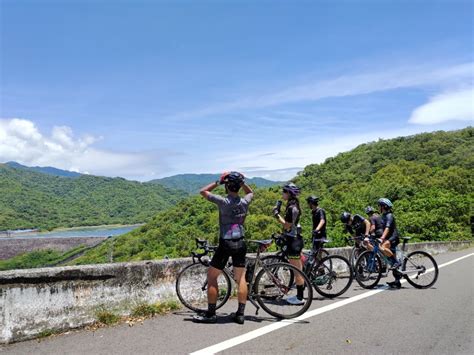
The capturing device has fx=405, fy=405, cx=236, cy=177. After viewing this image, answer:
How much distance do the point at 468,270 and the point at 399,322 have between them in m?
7.09

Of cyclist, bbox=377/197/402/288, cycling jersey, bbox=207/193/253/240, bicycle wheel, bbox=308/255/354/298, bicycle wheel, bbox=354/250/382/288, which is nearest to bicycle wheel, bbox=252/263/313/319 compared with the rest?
cycling jersey, bbox=207/193/253/240

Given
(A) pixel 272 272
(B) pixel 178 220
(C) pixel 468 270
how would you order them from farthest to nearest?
1. (B) pixel 178 220
2. (C) pixel 468 270
3. (A) pixel 272 272

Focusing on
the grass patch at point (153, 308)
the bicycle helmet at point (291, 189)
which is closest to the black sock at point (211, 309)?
the grass patch at point (153, 308)

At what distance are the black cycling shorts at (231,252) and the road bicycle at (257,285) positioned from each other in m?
0.44

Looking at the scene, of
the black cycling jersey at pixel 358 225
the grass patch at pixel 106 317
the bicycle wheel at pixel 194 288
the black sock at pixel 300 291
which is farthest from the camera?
the black cycling jersey at pixel 358 225

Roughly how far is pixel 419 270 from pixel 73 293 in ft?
21.5

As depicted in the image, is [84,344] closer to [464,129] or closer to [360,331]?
[360,331]

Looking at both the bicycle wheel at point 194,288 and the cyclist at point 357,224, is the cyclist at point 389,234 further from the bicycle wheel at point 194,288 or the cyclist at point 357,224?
the bicycle wheel at point 194,288

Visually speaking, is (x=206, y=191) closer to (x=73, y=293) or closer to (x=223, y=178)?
(x=223, y=178)

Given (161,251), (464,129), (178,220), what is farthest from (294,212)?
(464,129)

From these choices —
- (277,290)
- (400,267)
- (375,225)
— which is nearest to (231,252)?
(277,290)

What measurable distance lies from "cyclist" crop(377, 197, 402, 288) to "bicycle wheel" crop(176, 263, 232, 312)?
362cm

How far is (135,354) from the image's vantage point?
4.25 meters

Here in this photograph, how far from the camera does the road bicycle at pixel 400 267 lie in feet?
26.4
